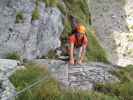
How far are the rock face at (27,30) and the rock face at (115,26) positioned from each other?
6400 mm

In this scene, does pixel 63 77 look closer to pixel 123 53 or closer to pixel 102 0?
pixel 123 53

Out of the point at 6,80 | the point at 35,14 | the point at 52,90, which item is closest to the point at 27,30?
the point at 35,14

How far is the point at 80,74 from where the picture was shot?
7.97m

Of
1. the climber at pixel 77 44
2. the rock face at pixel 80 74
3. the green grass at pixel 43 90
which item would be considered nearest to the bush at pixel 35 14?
the climber at pixel 77 44

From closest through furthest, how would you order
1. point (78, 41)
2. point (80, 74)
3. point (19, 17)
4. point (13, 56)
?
point (80, 74), point (13, 56), point (19, 17), point (78, 41)

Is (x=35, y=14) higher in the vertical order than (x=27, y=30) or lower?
higher

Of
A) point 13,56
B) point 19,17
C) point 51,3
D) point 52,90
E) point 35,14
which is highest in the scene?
point 51,3

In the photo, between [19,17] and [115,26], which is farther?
[115,26]

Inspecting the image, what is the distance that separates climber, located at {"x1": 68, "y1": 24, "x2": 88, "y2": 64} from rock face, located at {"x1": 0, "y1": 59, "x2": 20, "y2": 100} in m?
2.31

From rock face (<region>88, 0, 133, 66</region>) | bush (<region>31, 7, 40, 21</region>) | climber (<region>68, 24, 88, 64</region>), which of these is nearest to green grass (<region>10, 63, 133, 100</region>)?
climber (<region>68, 24, 88, 64</region>)

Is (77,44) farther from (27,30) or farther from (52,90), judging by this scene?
(52,90)

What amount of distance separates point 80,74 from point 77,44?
154cm

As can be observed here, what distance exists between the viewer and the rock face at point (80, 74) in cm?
715

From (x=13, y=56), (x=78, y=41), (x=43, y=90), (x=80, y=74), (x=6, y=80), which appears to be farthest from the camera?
(x=78, y=41)
